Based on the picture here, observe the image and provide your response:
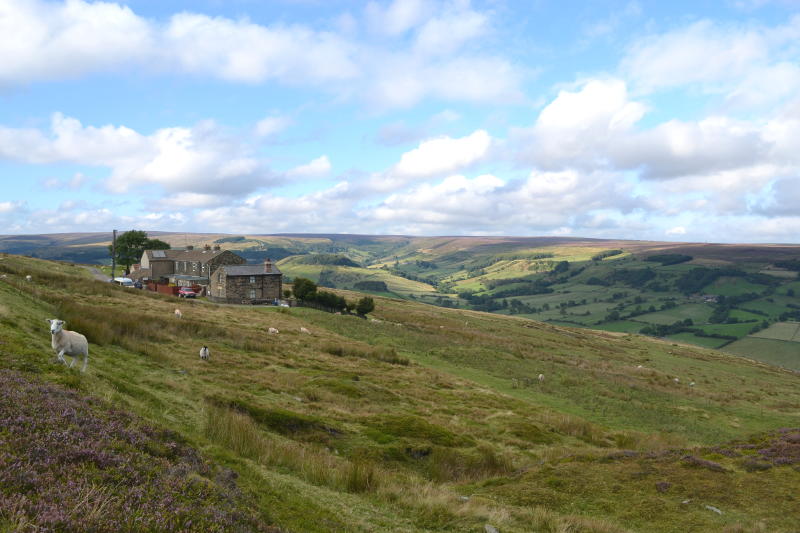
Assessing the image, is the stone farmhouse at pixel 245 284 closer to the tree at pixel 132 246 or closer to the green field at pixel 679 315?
the tree at pixel 132 246

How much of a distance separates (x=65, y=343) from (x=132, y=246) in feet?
325

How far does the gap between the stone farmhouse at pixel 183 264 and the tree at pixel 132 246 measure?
374cm

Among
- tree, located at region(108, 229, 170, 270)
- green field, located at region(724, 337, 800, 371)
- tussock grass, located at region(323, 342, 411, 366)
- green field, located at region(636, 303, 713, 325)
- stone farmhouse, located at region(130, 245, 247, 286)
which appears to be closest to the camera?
tussock grass, located at region(323, 342, 411, 366)

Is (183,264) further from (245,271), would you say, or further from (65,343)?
(65,343)

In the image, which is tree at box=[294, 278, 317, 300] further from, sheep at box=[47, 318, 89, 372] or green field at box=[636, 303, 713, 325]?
green field at box=[636, 303, 713, 325]

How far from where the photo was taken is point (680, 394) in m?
42.1

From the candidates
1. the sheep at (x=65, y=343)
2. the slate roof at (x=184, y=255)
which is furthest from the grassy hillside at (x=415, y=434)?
the slate roof at (x=184, y=255)

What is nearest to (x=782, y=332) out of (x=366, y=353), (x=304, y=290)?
(x=304, y=290)

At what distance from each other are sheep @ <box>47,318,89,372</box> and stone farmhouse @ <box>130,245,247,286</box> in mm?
69858

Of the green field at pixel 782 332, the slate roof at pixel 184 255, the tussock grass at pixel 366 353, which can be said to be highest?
the slate roof at pixel 184 255

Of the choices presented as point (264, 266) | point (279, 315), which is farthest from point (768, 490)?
point (264, 266)

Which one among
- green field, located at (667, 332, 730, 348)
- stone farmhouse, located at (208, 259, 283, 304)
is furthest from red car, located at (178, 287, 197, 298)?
green field, located at (667, 332, 730, 348)

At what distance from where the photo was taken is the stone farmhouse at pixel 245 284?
7400 centimetres

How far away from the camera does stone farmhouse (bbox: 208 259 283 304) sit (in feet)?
243
